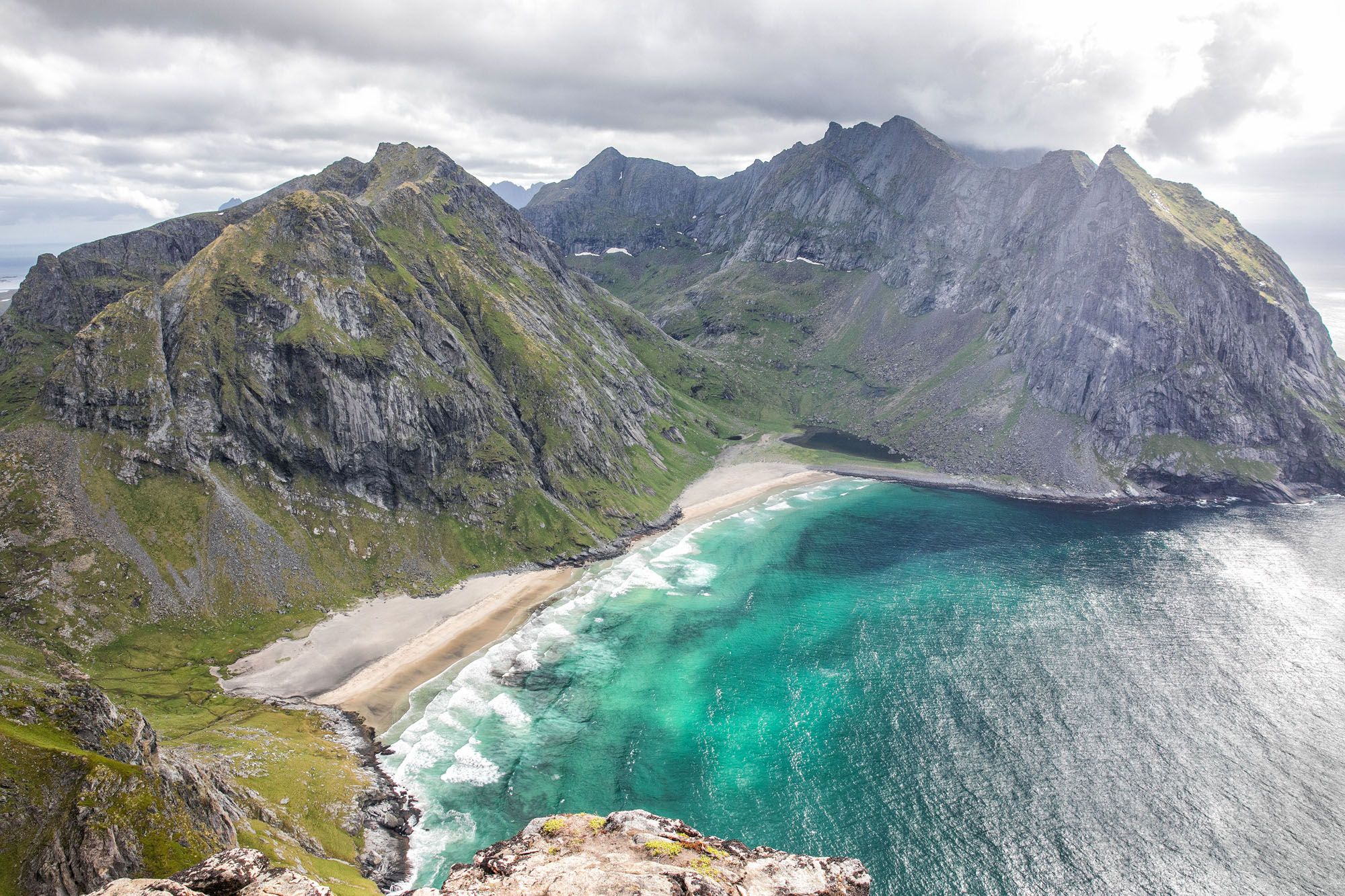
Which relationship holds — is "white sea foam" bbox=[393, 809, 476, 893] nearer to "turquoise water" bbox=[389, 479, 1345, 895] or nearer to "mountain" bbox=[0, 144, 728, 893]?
"turquoise water" bbox=[389, 479, 1345, 895]

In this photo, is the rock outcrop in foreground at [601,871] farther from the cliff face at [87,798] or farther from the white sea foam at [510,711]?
the white sea foam at [510,711]

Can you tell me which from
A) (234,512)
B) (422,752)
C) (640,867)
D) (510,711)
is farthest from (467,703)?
(640,867)

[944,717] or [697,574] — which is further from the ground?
[697,574]

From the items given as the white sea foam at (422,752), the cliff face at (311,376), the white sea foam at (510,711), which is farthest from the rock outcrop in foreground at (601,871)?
the cliff face at (311,376)

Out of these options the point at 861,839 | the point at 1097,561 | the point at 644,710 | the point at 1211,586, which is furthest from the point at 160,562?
the point at 1211,586

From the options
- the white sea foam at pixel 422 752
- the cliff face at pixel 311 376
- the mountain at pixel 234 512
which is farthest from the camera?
the cliff face at pixel 311 376

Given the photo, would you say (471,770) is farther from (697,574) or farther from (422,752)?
(697,574)
